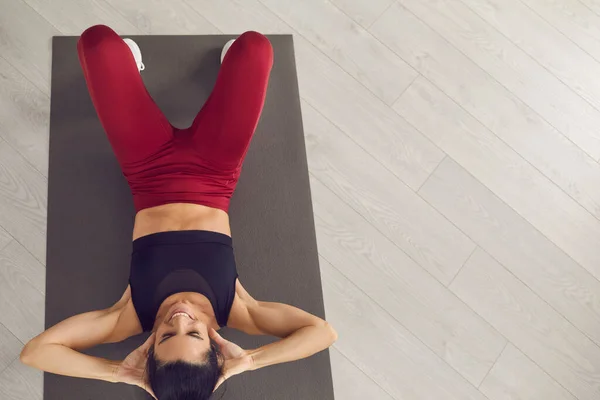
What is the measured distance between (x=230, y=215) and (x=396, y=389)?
72 cm

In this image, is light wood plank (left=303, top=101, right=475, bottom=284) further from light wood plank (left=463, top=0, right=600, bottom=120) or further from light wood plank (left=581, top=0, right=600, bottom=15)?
light wood plank (left=581, top=0, right=600, bottom=15)

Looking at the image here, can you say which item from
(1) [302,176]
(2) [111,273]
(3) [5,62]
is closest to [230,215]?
(1) [302,176]

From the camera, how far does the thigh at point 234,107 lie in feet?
4.71

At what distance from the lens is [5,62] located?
183 cm

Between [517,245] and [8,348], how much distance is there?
1.60 m

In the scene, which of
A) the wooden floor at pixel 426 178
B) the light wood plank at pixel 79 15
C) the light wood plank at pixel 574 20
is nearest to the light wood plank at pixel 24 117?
the wooden floor at pixel 426 178

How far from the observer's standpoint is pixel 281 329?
140 cm

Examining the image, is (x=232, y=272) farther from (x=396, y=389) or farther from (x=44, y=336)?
(x=396, y=389)

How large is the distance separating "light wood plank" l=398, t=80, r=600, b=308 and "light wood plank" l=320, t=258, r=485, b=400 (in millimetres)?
414

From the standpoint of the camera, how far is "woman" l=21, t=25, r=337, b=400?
1293mm

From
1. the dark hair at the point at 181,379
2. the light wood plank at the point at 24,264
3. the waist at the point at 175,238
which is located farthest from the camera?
the light wood plank at the point at 24,264

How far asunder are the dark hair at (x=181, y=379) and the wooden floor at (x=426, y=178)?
0.62 meters

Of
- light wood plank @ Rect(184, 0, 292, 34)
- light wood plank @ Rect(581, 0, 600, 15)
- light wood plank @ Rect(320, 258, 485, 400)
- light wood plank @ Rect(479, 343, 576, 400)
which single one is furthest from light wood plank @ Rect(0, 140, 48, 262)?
light wood plank @ Rect(581, 0, 600, 15)

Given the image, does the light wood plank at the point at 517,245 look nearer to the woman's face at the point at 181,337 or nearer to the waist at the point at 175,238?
the waist at the point at 175,238
